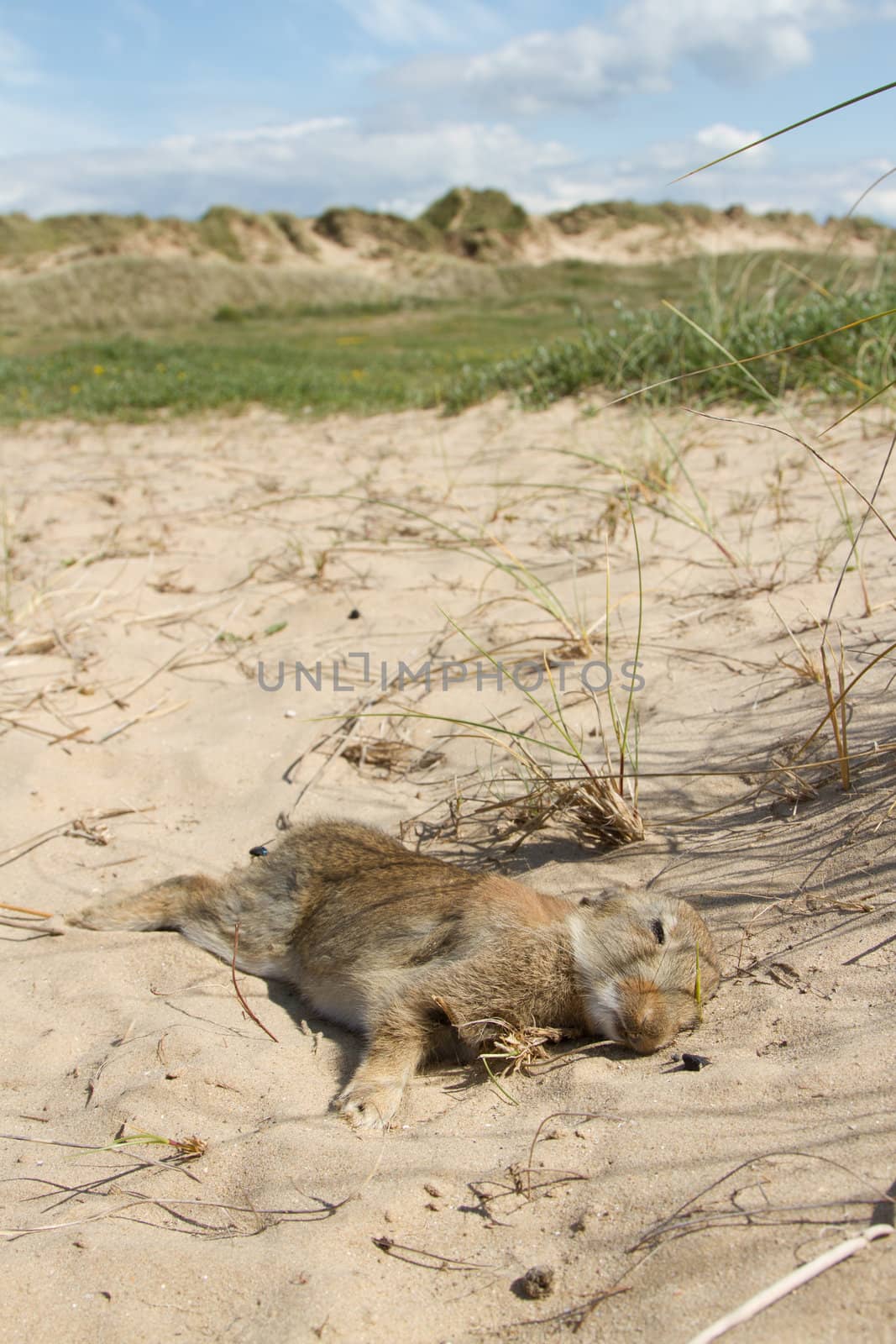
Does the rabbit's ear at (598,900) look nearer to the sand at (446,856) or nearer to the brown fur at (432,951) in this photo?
the brown fur at (432,951)

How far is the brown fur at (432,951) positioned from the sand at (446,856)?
10 centimetres

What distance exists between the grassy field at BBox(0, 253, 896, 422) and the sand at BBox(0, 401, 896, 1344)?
2.93ft

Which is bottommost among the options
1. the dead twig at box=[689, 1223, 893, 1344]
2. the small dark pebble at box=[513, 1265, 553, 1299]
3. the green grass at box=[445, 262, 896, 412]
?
the small dark pebble at box=[513, 1265, 553, 1299]

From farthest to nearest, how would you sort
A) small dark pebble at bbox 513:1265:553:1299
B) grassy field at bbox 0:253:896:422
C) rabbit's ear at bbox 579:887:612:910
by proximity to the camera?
grassy field at bbox 0:253:896:422
rabbit's ear at bbox 579:887:612:910
small dark pebble at bbox 513:1265:553:1299

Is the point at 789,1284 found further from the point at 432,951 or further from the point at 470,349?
the point at 470,349

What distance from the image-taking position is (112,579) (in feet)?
19.4

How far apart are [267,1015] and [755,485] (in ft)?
14.3

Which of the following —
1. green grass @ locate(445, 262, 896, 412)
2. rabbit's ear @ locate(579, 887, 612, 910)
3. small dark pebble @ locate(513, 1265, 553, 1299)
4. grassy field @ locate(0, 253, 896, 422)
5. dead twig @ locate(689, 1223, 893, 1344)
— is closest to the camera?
dead twig @ locate(689, 1223, 893, 1344)

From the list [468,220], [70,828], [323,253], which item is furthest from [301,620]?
[468,220]

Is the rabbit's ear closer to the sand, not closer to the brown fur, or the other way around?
the brown fur

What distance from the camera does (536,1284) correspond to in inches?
72.2

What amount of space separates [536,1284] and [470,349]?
13.5m

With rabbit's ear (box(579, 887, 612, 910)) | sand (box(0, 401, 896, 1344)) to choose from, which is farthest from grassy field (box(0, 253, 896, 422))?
rabbit's ear (box(579, 887, 612, 910))

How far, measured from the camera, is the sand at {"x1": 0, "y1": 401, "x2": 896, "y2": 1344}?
6.27 feet
